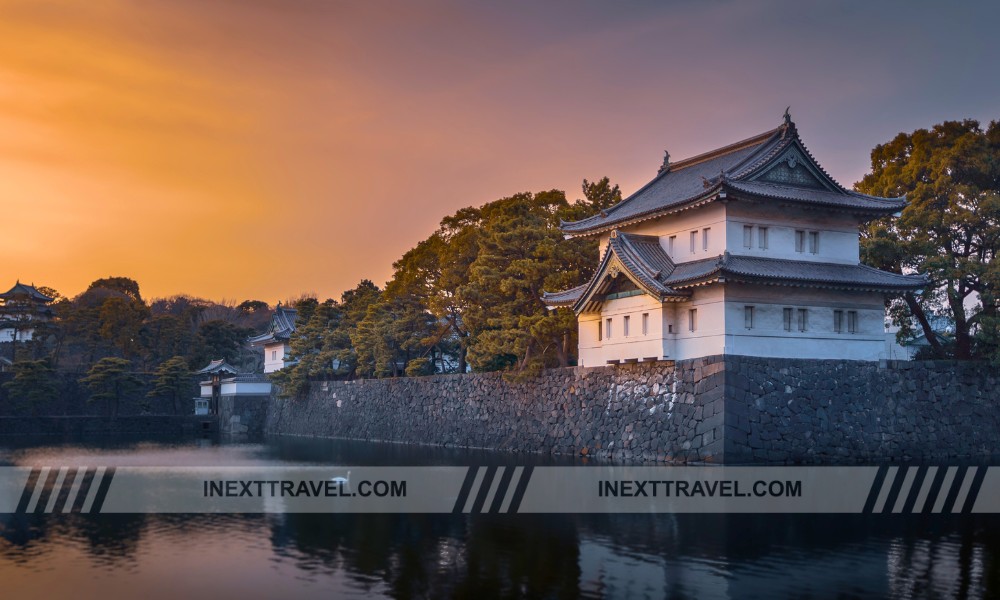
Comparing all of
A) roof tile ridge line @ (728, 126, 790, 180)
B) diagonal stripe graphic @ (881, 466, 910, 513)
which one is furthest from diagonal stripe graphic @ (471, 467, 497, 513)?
roof tile ridge line @ (728, 126, 790, 180)

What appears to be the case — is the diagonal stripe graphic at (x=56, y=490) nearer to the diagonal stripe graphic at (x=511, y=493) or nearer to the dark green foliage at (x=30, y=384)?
the diagonal stripe graphic at (x=511, y=493)

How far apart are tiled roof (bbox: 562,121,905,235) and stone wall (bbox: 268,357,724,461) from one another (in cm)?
Result: 489

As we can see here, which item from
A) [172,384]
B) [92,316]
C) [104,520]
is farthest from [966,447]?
[92,316]

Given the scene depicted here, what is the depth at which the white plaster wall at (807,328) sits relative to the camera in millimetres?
27719

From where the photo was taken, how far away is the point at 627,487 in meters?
22.9

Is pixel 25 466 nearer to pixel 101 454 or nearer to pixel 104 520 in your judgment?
pixel 101 454

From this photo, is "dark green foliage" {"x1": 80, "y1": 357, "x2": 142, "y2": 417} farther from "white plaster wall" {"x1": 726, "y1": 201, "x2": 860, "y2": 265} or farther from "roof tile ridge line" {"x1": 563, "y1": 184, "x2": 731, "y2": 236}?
"white plaster wall" {"x1": 726, "y1": 201, "x2": 860, "y2": 265}

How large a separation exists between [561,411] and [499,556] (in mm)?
17621

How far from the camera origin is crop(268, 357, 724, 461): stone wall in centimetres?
2731

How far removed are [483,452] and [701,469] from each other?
34.8 ft

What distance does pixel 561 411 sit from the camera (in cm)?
3269

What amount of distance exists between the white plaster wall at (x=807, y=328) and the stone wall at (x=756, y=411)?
0.59 m

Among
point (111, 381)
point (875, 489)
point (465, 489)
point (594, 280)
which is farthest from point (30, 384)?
point (875, 489)

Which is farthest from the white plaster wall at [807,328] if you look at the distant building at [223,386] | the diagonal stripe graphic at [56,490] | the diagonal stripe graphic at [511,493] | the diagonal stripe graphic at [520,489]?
the distant building at [223,386]
